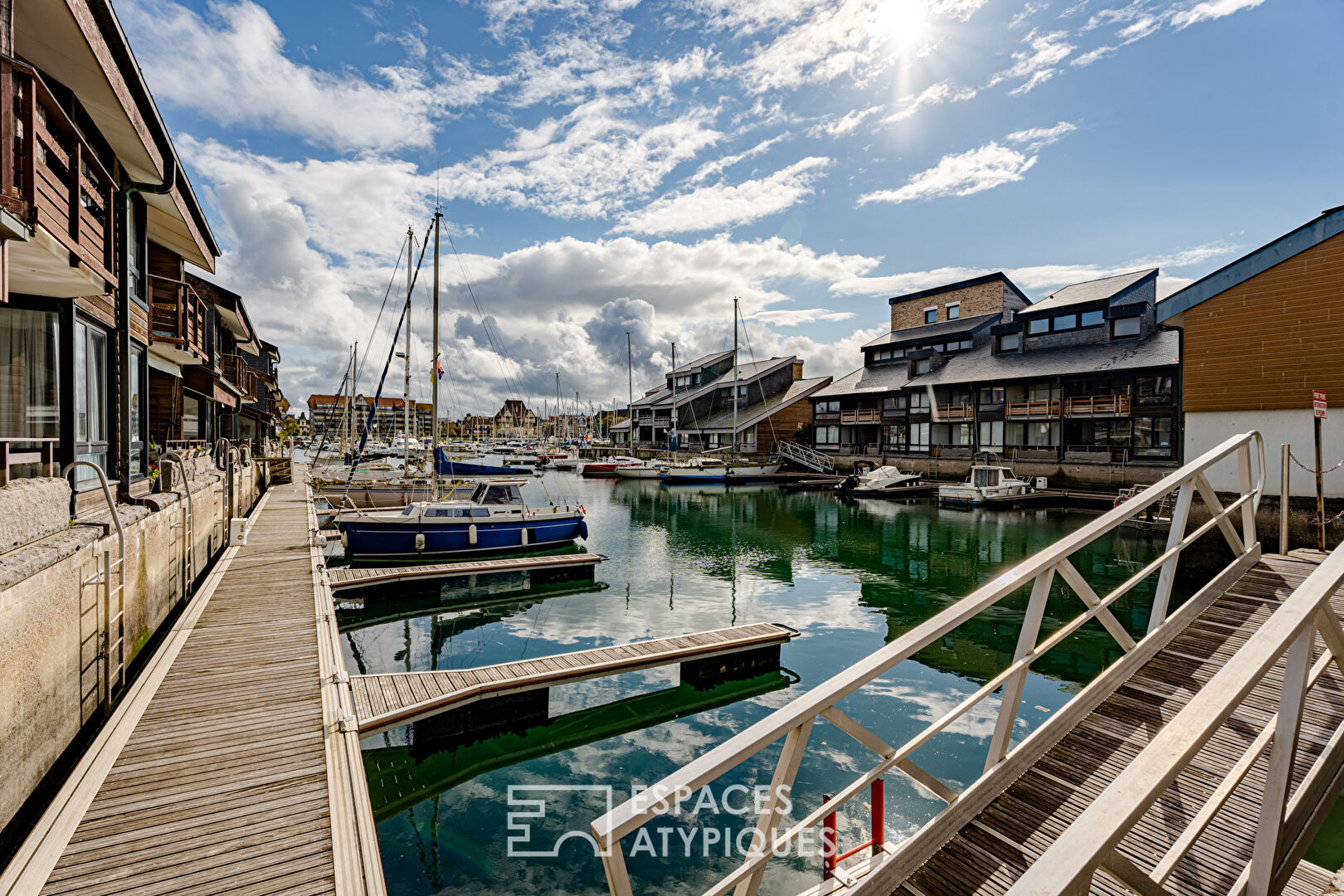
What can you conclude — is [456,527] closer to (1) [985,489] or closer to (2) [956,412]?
(1) [985,489]

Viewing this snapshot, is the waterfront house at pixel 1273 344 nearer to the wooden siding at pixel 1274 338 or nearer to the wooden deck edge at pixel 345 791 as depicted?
the wooden siding at pixel 1274 338

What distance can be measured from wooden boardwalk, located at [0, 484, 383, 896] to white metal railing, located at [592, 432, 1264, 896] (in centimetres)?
358

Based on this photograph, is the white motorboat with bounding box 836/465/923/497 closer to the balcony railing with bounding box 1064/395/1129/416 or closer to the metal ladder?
the balcony railing with bounding box 1064/395/1129/416

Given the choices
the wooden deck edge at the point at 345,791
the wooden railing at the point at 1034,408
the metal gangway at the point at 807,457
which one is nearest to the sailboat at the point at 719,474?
the metal gangway at the point at 807,457

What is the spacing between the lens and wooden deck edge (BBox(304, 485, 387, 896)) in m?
4.57

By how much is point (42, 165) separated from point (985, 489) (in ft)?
124

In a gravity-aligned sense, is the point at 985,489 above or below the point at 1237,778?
below

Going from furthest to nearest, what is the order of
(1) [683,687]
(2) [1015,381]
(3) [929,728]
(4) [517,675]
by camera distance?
(2) [1015,381] → (1) [683,687] → (4) [517,675] → (3) [929,728]

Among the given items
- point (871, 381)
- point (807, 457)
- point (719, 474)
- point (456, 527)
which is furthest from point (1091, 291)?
point (456, 527)

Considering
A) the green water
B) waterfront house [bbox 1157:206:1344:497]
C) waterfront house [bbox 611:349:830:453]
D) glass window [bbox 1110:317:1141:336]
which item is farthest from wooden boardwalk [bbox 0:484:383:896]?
waterfront house [bbox 611:349:830:453]

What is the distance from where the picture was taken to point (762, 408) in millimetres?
64375

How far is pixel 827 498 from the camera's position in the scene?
40.5m

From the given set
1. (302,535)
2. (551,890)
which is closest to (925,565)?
(551,890)

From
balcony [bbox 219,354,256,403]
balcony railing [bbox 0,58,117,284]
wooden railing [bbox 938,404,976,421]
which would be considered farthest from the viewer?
wooden railing [bbox 938,404,976,421]
